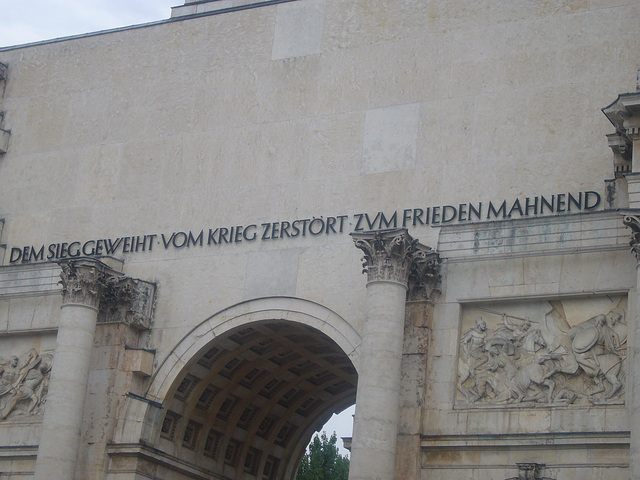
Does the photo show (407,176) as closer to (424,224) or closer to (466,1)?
(424,224)

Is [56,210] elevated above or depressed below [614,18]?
below

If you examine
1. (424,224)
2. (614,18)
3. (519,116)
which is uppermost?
(614,18)

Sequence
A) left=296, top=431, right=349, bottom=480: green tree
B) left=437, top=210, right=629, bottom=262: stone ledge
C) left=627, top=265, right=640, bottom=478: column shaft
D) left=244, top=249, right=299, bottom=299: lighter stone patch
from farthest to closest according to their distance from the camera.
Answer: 1. left=296, top=431, right=349, bottom=480: green tree
2. left=244, top=249, right=299, bottom=299: lighter stone patch
3. left=437, top=210, right=629, bottom=262: stone ledge
4. left=627, top=265, right=640, bottom=478: column shaft

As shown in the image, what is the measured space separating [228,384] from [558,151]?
10.2 meters

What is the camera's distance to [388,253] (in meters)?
27.5

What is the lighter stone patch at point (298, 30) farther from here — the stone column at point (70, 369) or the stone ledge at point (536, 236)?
the stone column at point (70, 369)

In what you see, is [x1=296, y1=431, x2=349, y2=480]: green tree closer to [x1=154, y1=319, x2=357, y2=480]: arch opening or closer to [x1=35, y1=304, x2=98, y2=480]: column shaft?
[x1=154, y1=319, x2=357, y2=480]: arch opening

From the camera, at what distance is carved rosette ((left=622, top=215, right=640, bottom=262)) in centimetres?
2530

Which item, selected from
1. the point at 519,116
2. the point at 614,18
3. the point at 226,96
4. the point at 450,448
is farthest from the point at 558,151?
the point at 226,96

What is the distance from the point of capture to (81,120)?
35.4 metres

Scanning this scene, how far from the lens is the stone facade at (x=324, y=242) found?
26.8 metres

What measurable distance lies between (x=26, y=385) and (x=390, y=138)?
10.7m

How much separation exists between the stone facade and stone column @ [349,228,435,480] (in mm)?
47

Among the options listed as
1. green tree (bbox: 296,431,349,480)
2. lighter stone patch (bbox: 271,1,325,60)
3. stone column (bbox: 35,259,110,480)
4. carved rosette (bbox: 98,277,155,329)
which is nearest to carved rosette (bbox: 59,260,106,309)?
stone column (bbox: 35,259,110,480)
